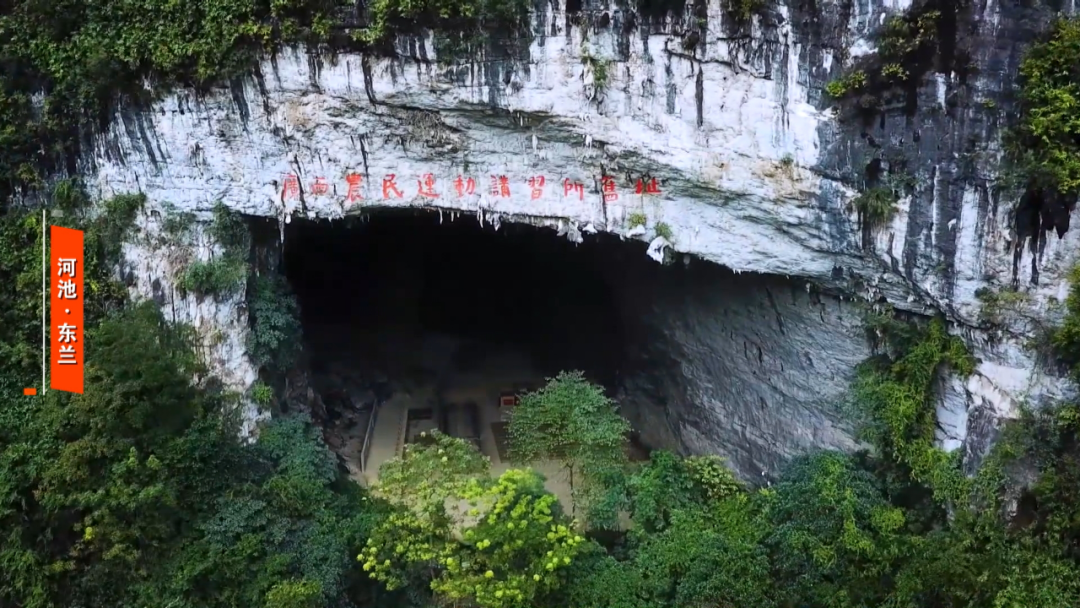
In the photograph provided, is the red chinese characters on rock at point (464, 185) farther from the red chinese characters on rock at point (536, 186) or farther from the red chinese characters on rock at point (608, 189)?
the red chinese characters on rock at point (608, 189)

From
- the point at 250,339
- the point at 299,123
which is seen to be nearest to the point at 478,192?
the point at 299,123

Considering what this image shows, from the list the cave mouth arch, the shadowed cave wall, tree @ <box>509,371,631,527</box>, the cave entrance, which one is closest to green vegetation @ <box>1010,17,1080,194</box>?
the shadowed cave wall

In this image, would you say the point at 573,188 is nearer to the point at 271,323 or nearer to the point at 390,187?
the point at 390,187

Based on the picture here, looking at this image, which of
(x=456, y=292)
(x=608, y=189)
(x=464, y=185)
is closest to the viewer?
(x=608, y=189)

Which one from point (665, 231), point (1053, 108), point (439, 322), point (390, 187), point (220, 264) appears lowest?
point (439, 322)

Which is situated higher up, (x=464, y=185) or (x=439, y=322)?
(x=464, y=185)

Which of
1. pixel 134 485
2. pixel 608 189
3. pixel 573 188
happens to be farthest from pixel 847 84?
pixel 134 485

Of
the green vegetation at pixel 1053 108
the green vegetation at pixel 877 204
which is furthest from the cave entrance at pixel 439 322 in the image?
A: the green vegetation at pixel 1053 108

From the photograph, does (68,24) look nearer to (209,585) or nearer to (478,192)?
(478,192)
